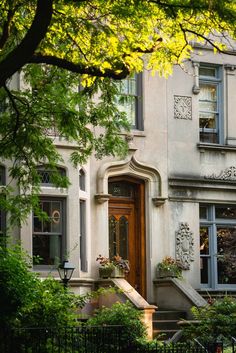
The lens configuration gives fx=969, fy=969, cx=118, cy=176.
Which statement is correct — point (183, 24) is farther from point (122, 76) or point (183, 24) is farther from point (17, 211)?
point (17, 211)

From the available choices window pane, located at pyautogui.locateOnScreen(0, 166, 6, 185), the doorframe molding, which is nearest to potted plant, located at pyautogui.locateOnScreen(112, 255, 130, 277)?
the doorframe molding

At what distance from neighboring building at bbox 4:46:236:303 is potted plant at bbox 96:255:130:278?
0.27 metres

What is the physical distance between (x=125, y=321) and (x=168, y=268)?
6114 millimetres

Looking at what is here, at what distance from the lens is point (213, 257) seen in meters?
26.8

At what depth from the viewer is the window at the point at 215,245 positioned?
87.7ft

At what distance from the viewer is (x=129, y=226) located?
85.0ft

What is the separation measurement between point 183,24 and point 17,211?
16.4ft

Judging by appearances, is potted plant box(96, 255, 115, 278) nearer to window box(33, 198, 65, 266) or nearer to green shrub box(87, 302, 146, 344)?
window box(33, 198, 65, 266)

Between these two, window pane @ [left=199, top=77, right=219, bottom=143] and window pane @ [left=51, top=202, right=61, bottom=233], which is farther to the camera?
window pane @ [left=199, top=77, right=219, bottom=143]

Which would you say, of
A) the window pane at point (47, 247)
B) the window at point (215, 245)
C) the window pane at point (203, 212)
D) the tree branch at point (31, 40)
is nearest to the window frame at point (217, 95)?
the window pane at point (203, 212)

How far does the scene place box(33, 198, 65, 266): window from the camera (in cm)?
2322

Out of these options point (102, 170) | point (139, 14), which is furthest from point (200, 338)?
point (139, 14)

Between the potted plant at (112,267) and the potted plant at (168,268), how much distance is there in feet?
3.94

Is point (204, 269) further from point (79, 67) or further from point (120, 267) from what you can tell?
point (79, 67)
